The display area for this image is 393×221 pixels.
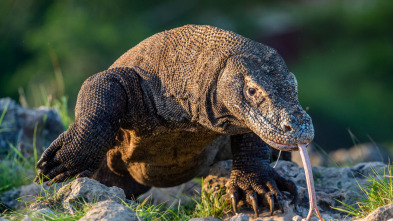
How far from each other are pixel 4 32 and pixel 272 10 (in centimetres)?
928

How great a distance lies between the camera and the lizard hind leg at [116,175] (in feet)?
17.3

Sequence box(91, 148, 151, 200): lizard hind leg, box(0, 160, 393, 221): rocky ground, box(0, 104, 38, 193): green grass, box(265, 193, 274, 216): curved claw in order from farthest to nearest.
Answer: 1. box(0, 104, 38, 193): green grass
2. box(91, 148, 151, 200): lizard hind leg
3. box(265, 193, 274, 216): curved claw
4. box(0, 160, 393, 221): rocky ground

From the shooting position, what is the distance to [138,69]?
4645 mm

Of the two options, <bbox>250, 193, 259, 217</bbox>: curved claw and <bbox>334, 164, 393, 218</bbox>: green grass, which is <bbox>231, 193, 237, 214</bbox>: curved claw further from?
<bbox>334, 164, 393, 218</bbox>: green grass

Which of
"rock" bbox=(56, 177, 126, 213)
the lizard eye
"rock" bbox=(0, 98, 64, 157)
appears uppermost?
the lizard eye

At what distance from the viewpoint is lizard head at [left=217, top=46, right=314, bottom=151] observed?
377cm

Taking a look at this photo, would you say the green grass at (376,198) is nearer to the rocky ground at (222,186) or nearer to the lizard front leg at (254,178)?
the rocky ground at (222,186)

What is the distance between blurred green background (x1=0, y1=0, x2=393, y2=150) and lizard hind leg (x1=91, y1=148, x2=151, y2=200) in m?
8.10

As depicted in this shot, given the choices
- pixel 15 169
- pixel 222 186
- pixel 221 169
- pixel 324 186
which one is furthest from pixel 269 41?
pixel 222 186

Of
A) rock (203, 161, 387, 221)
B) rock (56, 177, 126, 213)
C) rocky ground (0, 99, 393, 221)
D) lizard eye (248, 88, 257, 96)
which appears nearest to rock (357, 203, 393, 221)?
rocky ground (0, 99, 393, 221)

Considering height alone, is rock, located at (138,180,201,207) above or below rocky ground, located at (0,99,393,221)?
below

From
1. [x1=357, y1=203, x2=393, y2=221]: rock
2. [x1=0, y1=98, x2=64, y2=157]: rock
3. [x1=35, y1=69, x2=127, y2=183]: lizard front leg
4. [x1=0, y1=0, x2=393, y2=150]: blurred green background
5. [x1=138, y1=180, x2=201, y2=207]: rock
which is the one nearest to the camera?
[x1=357, y1=203, x2=393, y2=221]: rock

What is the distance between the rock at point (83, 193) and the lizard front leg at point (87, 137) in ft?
0.78

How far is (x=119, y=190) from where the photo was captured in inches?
167
